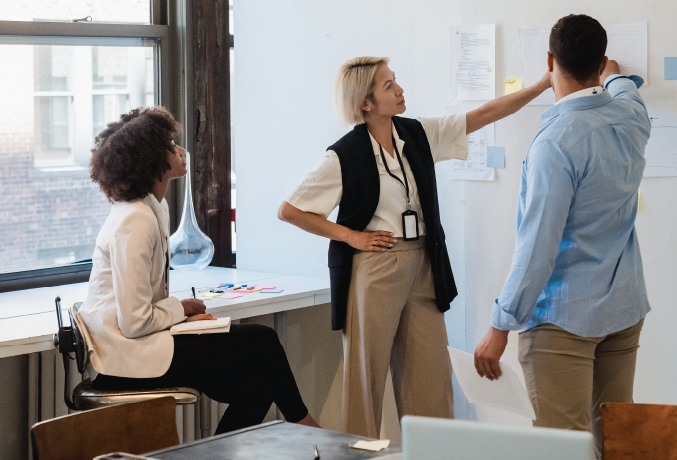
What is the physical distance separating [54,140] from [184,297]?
102 cm

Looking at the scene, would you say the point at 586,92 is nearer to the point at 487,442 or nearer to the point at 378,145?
the point at 378,145

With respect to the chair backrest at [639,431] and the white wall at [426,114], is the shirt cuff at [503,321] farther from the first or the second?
the white wall at [426,114]

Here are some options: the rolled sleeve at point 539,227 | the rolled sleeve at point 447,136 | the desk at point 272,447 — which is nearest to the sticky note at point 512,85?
the rolled sleeve at point 447,136

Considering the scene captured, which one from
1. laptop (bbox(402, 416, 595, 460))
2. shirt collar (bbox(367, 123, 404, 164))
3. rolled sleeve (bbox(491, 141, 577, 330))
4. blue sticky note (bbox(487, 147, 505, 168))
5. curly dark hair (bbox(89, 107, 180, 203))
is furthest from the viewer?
blue sticky note (bbox(487, 147, 505, 168))

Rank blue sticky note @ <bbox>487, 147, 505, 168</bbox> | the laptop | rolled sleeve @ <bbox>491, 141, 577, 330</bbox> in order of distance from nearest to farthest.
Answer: the laptop < rolled sleeve @ <bbox>491, 141, 577, 330</bbox> < blue sticky note @ <bbox>487, 147, 505, 168</bbox>

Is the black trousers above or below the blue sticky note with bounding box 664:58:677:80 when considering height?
below

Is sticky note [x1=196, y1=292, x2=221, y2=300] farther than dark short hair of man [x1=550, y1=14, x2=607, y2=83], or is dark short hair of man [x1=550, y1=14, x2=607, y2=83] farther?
sticky note [x1=196, y1=292, x2=221, y2=300]

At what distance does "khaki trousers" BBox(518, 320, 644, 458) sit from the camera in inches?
72.2

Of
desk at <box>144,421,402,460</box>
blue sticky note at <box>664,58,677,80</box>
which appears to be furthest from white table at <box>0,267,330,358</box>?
blue sticky note at <box>664,58,677,80</box>

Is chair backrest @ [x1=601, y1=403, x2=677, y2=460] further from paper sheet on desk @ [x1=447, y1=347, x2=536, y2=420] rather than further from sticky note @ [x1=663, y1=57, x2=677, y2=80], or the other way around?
sticky note @ [x1=663, y1=57, x2=677, y2=80]

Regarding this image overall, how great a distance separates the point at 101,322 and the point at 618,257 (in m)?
1.52

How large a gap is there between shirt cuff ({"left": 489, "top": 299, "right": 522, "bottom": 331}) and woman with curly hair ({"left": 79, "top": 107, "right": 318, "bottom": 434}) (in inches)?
32.5

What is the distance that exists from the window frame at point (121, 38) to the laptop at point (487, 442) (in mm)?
2589

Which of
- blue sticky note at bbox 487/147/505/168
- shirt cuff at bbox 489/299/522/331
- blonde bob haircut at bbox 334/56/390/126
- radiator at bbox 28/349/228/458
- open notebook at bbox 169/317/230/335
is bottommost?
radiator at bbox 28/349/228/458
